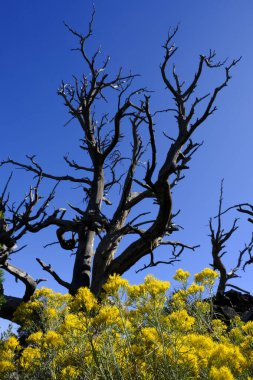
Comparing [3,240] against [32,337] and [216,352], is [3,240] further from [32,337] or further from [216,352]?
[216,352]

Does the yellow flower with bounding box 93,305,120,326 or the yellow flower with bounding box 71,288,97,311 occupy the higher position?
the yellow flower with bounding box 71,288,97,311

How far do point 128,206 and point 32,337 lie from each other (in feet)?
17.5

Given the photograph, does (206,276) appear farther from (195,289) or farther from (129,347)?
(129,347)

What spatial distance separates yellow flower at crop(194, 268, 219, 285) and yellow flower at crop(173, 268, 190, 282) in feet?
0.49

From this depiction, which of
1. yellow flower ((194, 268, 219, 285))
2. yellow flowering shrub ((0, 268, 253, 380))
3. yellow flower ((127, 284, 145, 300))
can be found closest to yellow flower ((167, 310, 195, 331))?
yellow flowering shrub ((0, 268, 253, 380))

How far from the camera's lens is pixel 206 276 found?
3754 millimetres

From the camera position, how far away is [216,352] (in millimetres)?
2035

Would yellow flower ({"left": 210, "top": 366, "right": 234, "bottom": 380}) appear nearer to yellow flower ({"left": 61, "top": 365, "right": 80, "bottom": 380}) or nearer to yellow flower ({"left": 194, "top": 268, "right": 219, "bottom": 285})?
yellow flower ({"left": 61, "top": 365, "right": 80, "bottom": 380})

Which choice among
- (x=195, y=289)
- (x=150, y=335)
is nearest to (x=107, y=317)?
(x=150, y=335)

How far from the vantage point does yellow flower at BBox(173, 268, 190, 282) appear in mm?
3672

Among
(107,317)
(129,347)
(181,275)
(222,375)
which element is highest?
(181,275)

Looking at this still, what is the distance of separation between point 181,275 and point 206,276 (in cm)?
30

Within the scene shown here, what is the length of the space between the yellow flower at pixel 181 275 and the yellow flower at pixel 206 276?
5.9 inches

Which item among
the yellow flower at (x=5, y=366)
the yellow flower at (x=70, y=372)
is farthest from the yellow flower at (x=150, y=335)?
the yellow flower at (x=5, y=366)
